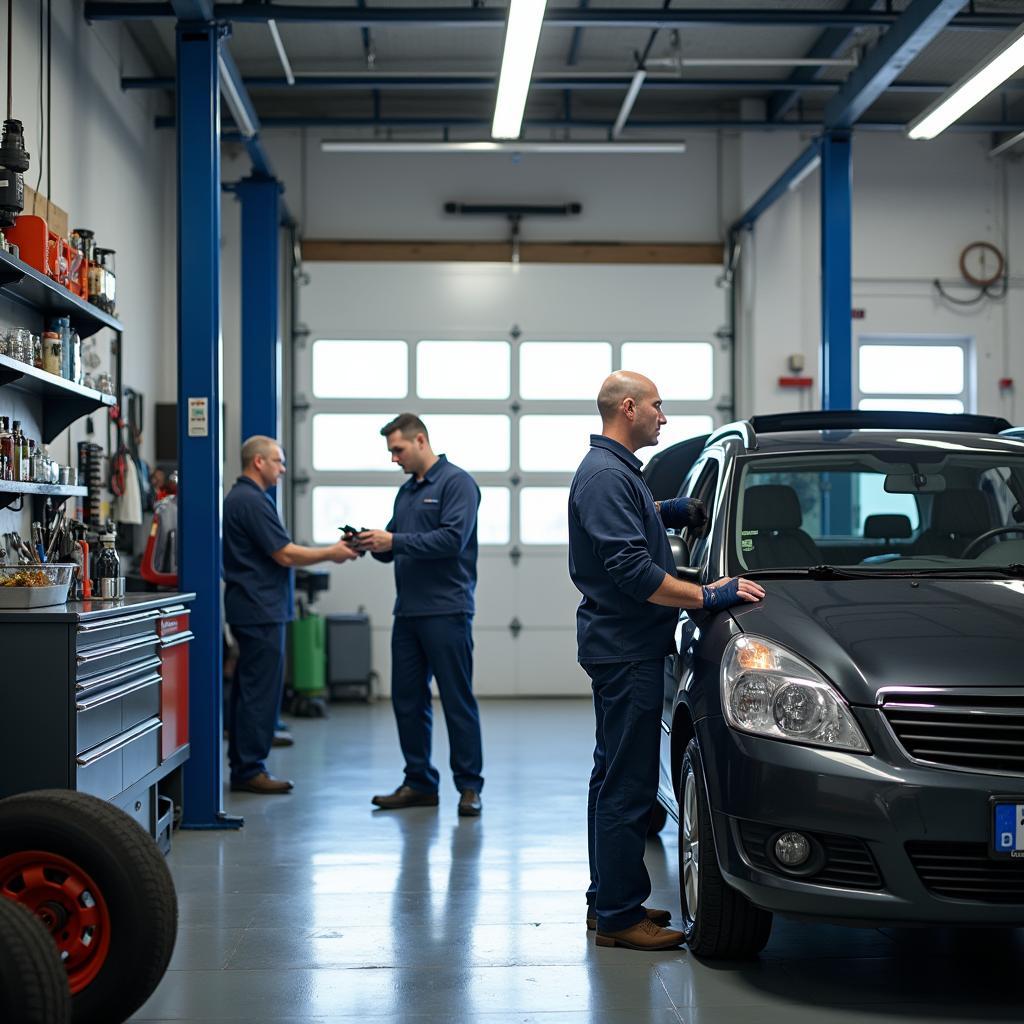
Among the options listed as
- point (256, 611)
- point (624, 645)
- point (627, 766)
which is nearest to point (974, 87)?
point (256, 611)

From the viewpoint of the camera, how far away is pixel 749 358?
11531 millimetres

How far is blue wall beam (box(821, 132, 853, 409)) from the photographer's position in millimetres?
8555

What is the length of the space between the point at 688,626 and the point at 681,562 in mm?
202

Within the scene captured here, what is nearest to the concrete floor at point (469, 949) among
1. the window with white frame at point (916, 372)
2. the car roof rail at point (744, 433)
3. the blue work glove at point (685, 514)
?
the blue work glove at point (685, 514)

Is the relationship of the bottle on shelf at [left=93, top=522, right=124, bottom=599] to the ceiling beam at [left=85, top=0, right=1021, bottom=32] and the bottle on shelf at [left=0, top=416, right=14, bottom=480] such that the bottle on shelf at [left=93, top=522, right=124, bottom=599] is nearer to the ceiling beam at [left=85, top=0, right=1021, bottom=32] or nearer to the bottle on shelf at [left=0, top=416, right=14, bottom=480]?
the bottle on shelf at [left=0, top=416, right=14, bottom=480]

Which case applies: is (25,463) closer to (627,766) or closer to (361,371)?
(627,766)

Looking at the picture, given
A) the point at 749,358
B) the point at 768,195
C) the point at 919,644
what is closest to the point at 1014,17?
the point at 768,195

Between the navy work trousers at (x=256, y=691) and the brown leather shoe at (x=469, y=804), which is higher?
the navy work trousers at (x=256, y=691)

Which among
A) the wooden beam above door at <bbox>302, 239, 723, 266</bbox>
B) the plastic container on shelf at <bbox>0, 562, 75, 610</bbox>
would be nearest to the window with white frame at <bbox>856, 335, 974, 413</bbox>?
the wooden beam above door at <bbox>302, 239, 723, 266</bbox>

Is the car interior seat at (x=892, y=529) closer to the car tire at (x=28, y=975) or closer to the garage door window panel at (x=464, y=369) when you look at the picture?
the car tire at (x=28, y=975)

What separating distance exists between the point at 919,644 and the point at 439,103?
30.5 feet

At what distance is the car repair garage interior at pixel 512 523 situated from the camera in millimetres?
3205

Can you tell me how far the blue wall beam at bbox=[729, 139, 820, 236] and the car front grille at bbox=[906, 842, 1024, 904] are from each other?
23.0 ft

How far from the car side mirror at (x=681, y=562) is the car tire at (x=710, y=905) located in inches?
21.3
